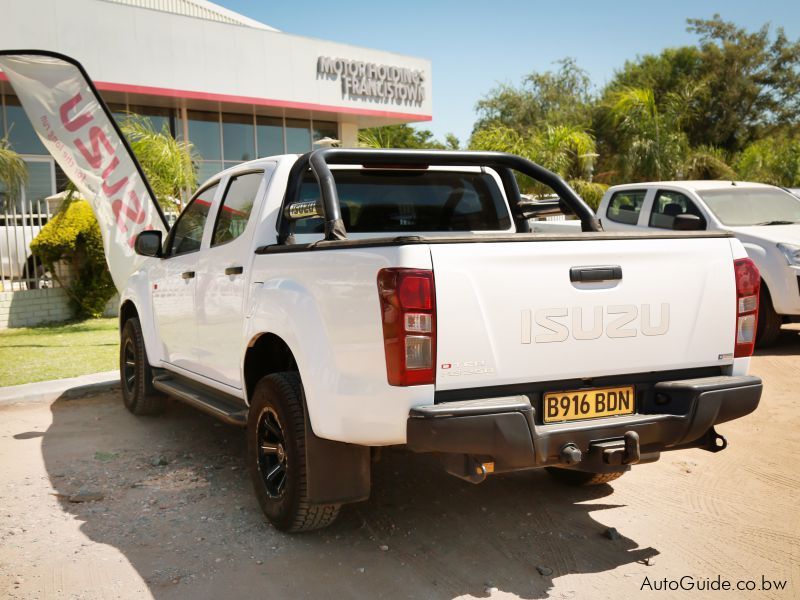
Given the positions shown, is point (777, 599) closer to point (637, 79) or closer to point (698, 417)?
point (698, 417)

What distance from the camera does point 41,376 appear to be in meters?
8.09

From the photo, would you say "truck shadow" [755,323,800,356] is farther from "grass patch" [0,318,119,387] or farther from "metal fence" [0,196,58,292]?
"metal fence" [0,196,58,292]

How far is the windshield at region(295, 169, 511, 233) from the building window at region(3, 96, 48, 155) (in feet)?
50.5

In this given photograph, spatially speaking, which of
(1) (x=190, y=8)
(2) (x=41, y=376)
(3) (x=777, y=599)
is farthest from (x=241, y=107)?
(3) (x=777, y=599)

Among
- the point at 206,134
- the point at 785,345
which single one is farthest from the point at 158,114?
the point at 785,345

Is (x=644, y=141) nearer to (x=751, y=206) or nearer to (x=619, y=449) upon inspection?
(x=751, y=206)

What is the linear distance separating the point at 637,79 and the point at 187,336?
41.1m

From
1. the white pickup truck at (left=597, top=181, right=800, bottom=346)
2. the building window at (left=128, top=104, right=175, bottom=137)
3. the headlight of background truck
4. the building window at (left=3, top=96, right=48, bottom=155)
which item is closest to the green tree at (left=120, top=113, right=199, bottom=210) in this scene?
the building window at (left=3, top=96, right=48, bottom=155)

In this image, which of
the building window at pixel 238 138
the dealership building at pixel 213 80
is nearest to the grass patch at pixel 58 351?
the dealership building at pixel 213 80

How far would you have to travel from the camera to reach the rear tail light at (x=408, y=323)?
317 cm

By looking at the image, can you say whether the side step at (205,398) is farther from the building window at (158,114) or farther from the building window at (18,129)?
the building window at (158,114)

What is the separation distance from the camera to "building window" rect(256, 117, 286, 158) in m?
21.7

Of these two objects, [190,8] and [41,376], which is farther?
[190,8]

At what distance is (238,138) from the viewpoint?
837 inches
